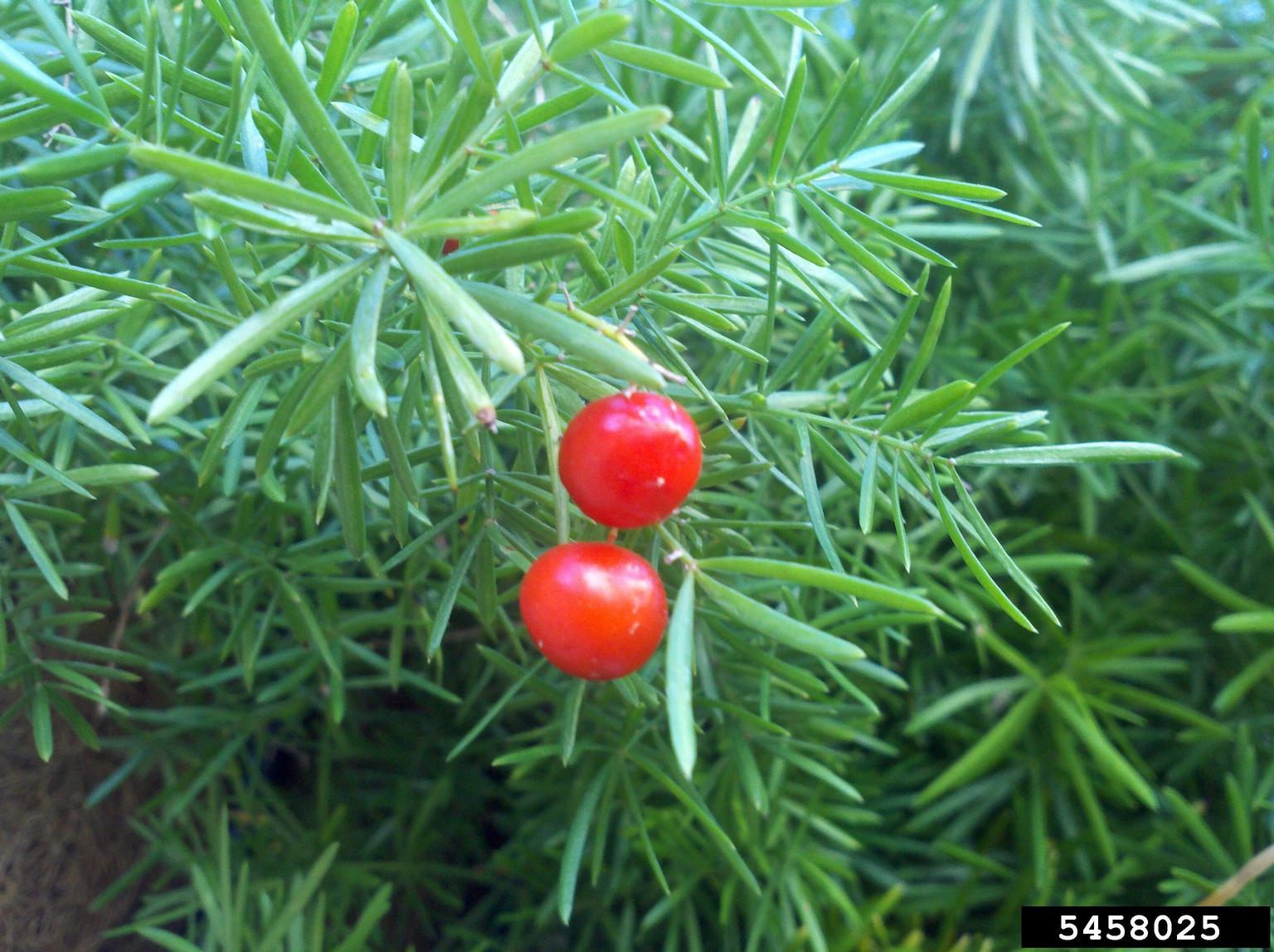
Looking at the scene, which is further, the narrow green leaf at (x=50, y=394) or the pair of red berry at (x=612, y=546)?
the narrow green leaf at (x=50, y=394)

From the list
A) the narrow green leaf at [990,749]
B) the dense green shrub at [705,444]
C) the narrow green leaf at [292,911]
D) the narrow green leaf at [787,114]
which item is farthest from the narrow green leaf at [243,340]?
the narrow green leaf at [990,749]

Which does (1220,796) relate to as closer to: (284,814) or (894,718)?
(894,718)

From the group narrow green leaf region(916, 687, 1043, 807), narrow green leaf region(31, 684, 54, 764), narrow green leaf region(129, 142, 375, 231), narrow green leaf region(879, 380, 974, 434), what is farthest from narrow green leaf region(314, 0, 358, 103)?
narrow green leaf region(916, 687, 1043, 807)

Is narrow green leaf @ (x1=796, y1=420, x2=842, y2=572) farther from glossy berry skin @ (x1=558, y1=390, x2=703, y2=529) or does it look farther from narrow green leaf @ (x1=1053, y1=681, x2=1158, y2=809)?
narrow green leaf @ (x1=1053, y1=681, x2=1158, y2=809)

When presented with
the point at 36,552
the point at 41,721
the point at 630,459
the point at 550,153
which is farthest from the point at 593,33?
the point at 41,721

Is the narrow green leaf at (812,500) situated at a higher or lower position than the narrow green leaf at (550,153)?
lower

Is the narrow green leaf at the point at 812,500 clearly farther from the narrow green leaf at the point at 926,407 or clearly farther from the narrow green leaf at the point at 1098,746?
the narrow green leaf at the point at 1098,746
